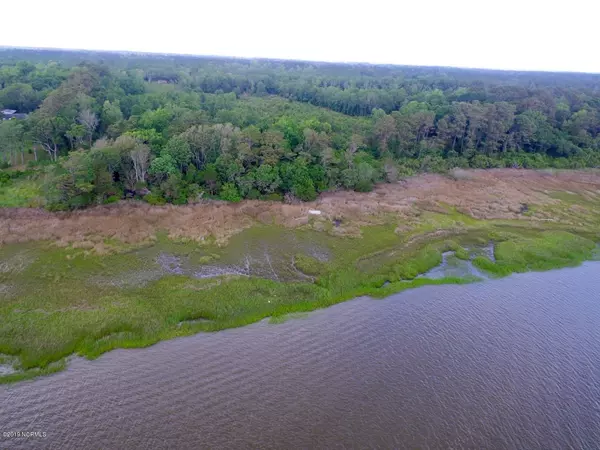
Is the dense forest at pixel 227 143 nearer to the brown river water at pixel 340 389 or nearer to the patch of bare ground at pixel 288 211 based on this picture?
the patch of bare ground at pixel 288 211

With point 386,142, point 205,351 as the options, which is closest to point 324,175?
point 386,142

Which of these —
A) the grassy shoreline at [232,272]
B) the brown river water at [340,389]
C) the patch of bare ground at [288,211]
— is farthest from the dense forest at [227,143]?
the brown river water at [340,389]

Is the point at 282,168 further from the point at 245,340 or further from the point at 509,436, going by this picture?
the point at 509,436

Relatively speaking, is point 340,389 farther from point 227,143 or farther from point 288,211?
point 227,143

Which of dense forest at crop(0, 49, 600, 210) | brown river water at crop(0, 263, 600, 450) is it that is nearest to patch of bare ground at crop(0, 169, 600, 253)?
dense forest at crop(0, 49, 600, 210)

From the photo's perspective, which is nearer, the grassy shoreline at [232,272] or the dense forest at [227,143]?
the grassy shoreline at [232,272]

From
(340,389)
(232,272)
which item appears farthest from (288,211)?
(340,389)

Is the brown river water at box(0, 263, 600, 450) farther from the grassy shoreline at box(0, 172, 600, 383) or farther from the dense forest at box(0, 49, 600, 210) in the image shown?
the dense forest at box(0, 49, 600, 210)
